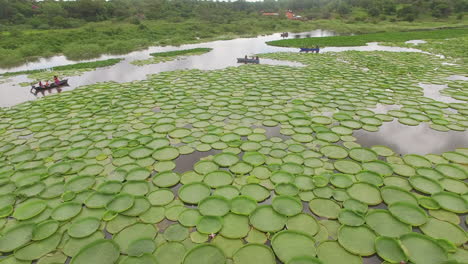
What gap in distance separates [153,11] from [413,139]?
56.4 m

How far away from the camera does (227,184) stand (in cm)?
523

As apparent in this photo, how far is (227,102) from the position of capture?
9.74 m

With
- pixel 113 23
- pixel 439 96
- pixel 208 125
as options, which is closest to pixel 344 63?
pixel 439 96

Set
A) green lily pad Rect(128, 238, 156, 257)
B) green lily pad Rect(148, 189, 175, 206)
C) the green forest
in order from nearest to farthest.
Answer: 1. green lily pad Rect(128, 238, 156, 257)
2. green lily pad Rect(148, 189, 175, 206)
3. the green forest

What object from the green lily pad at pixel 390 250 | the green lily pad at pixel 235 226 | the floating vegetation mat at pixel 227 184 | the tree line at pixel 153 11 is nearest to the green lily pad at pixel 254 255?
the floating vegetation mat at pixel 227 184

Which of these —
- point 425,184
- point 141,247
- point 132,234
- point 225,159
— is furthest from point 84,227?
point 425,184

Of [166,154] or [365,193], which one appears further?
[166,154]

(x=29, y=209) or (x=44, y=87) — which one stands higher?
(x=44, y=87)

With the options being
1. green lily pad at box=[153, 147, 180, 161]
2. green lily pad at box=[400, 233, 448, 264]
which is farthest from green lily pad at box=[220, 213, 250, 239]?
green lily pad at box=[153, 147, 180, 161]

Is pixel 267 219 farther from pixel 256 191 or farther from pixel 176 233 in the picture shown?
pixel 176 233

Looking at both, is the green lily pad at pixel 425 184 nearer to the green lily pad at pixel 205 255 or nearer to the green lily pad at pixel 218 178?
the green lily pad at pixel 218 178

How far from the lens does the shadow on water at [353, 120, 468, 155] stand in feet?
21.0

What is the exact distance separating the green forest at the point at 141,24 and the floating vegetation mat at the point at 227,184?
1838cm

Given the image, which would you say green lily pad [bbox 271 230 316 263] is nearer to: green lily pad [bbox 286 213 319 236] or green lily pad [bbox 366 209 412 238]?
green lily pad [bbox 286 213 319 236]
